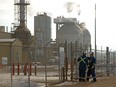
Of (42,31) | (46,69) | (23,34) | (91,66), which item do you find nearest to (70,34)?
(42,31)

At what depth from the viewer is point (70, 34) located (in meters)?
91.2

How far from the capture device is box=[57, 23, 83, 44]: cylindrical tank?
90.2 m

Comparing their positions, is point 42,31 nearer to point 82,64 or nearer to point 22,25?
point 22,25

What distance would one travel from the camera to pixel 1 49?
193 feet

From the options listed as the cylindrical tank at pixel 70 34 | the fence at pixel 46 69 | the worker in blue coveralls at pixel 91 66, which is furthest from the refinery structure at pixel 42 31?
the worker in blue coveralls at pixel 91 66

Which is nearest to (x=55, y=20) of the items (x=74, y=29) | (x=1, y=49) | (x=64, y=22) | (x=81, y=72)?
(x=64, y=22)

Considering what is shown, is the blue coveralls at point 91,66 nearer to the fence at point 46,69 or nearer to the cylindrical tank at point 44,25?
the fence at point 46,69

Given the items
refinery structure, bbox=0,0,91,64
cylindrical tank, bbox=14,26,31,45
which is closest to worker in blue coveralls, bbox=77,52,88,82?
refinery structure, bbox=0,0,91,64

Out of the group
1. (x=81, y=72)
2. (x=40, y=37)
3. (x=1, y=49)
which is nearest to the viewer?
(x=81, y=72)

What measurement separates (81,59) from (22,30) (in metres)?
58.5

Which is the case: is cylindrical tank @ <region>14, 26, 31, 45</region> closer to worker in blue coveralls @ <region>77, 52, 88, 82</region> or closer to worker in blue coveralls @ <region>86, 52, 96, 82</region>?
worker in blue coveralls @ <region>86, 52, 96, 82</region>

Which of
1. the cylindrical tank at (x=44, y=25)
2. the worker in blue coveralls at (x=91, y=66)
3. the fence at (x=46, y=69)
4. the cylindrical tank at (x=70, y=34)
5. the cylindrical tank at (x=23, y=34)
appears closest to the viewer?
the fence at (x=46, y=69)

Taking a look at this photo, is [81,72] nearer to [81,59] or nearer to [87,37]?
[81,59]

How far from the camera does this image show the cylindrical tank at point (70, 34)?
9025 centimetres
